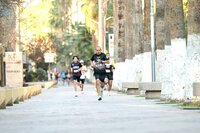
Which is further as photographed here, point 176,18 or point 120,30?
point 120,30

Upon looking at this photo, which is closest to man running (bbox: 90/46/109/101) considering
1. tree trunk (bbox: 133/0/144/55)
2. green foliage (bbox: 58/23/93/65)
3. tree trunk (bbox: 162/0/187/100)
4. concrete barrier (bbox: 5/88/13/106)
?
concrete barrier (bbox: 5/88/13/106)

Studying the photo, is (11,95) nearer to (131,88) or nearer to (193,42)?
(193,42)

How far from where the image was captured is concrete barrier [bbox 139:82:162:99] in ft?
83.6

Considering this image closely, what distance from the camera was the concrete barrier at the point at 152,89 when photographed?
83.6 ft

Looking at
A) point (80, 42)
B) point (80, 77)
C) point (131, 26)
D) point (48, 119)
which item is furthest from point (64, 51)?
point (48, 119)

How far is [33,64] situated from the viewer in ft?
308

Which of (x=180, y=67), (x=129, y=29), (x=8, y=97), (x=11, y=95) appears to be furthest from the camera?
(x=129, y=29)

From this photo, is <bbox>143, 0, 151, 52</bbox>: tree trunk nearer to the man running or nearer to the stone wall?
the stone wall

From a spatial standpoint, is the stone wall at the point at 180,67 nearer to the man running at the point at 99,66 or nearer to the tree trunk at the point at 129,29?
the man running at the point at 99,66

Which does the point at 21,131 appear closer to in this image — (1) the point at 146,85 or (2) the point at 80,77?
(1) the point at 146,85

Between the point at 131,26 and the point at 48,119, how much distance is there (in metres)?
26.3

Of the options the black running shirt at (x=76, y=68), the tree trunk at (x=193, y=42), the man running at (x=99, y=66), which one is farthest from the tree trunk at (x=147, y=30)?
the tree trunk at (x=193, y=42)

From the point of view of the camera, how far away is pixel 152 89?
25766mm

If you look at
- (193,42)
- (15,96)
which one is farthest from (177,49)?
(15,96)
